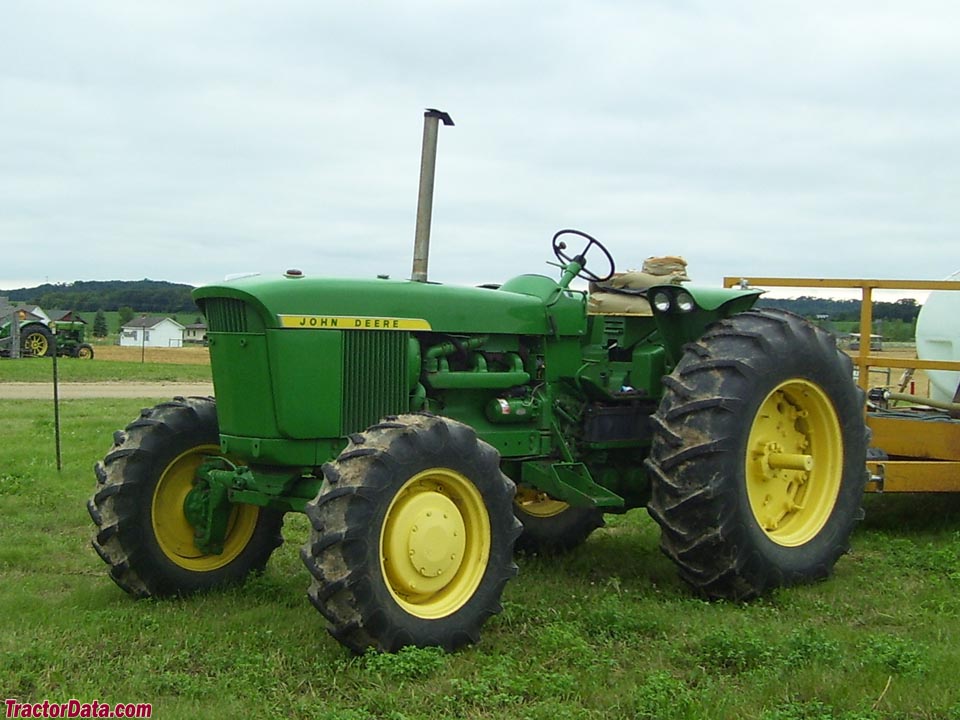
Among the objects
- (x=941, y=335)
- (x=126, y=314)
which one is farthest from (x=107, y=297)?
(x=941, y=335)

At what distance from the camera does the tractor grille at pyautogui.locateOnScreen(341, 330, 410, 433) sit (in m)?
5.53

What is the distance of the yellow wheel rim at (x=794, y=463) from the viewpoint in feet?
20.7

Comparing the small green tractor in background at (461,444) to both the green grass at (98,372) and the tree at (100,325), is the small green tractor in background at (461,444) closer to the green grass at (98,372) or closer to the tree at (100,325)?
the green grass at (98,372)

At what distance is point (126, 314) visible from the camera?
8781 centimetres

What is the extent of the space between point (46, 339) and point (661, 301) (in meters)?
36.8

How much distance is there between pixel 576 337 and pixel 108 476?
108 inches

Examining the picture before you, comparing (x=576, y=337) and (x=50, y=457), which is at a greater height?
(x=576, y=337)

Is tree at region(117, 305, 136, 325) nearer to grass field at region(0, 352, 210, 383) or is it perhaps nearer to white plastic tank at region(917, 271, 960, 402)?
grass field at region(0, 352, 210, 383)

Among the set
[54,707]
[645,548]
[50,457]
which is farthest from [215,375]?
[50,457]

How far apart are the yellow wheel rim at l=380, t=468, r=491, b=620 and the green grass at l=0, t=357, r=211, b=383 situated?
72.0ft

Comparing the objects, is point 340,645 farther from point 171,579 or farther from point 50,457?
point 50,457

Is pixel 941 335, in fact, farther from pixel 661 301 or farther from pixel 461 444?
pixel 461 444

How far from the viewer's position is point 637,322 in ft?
23.0

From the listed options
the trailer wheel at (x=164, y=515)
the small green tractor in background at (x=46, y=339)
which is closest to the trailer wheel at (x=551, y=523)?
the trailer wheel at (x=164, y=515)
